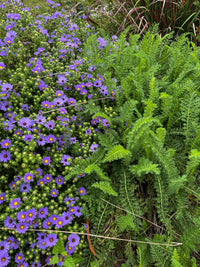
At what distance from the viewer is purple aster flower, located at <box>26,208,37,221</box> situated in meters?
1.27

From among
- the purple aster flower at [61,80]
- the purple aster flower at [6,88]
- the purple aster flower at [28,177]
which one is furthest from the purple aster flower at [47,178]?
the purple aster flower at [61,80]

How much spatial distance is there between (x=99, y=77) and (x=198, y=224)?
1463 mm

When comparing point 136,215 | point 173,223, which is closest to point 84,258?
point 136,215

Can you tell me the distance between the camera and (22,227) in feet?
4.15

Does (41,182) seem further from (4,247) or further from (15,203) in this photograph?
(4,247)

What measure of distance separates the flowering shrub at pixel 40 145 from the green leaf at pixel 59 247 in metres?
0.03

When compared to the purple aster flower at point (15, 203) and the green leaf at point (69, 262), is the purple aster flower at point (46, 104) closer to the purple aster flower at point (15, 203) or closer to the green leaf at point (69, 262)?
the purple aster flower at point (15, 203)

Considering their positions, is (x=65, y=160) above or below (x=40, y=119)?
below

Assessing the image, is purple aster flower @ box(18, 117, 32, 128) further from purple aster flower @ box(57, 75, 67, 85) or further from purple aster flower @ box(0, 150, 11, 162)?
A: purple aster flower @ box(57, 75, 67, 85)

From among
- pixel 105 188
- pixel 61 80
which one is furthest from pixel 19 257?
pixel 61 80

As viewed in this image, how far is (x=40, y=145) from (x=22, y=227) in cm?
60

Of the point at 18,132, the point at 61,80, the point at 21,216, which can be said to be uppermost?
the point at 61,80

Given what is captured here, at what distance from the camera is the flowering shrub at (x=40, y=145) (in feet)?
4.29

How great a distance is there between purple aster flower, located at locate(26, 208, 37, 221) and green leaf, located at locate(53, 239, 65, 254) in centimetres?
23
